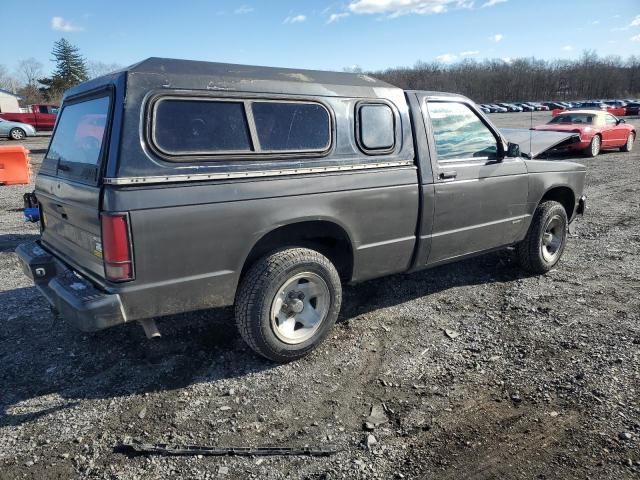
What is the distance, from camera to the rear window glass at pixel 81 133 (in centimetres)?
302

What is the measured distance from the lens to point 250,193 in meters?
3.09

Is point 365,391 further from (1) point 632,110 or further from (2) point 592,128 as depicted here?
(1) point 632,110

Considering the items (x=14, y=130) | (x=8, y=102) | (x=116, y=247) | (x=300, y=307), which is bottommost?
(x=300, y=307)

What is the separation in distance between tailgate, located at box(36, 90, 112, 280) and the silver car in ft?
83.0

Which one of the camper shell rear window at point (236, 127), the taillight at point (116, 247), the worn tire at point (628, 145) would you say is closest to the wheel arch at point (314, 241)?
the camper shell rear window at point (236, 127)

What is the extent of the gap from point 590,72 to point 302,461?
376 feet

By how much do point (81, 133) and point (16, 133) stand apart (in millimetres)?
26180

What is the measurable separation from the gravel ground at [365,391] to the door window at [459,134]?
143 centimetres

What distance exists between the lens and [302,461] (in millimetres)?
2523

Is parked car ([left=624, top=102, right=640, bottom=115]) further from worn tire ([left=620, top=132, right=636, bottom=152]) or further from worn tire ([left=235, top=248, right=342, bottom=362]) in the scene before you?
worn tire ([left=235, top=248, right=342, bottom=362])

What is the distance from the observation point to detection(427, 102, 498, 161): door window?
4176mm

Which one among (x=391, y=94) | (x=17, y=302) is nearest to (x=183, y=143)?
(x=391, y=94)

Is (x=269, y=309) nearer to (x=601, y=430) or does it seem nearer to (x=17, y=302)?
(x=601, y=430)

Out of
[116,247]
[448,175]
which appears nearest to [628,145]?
[448,175]
